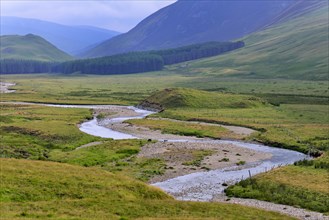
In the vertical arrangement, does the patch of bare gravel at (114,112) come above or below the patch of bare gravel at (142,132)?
above

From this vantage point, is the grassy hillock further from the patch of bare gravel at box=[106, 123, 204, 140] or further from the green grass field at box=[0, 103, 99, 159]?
the patch of bare gravel at box=[106, 123, 204, 140]

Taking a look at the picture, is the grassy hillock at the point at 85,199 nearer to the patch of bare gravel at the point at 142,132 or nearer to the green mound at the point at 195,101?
the patch of bare gravel at the point at 142,132

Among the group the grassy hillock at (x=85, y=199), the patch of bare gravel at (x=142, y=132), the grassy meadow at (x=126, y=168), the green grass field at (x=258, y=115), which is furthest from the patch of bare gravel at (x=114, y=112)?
the grassy hillock at (x=85, y=199)

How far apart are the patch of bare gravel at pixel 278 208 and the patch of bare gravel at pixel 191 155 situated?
37.1 feet

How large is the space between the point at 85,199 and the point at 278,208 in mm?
18896

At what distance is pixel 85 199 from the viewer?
4194 centimetres

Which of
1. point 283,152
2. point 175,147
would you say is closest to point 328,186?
point 283,152

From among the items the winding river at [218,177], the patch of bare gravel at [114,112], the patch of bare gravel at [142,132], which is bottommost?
the winding river at [218,177]

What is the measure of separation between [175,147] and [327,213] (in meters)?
37.8

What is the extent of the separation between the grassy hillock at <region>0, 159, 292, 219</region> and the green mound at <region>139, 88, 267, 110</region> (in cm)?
8900

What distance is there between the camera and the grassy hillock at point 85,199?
1487 inches

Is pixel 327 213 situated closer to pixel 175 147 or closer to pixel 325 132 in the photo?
pixel 175 147

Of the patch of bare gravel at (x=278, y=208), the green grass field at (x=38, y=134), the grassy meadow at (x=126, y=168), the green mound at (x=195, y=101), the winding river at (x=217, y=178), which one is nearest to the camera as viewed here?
the grassy meadow at (x=126, y=168)

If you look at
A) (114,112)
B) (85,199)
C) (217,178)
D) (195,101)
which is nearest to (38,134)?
(217,178)
